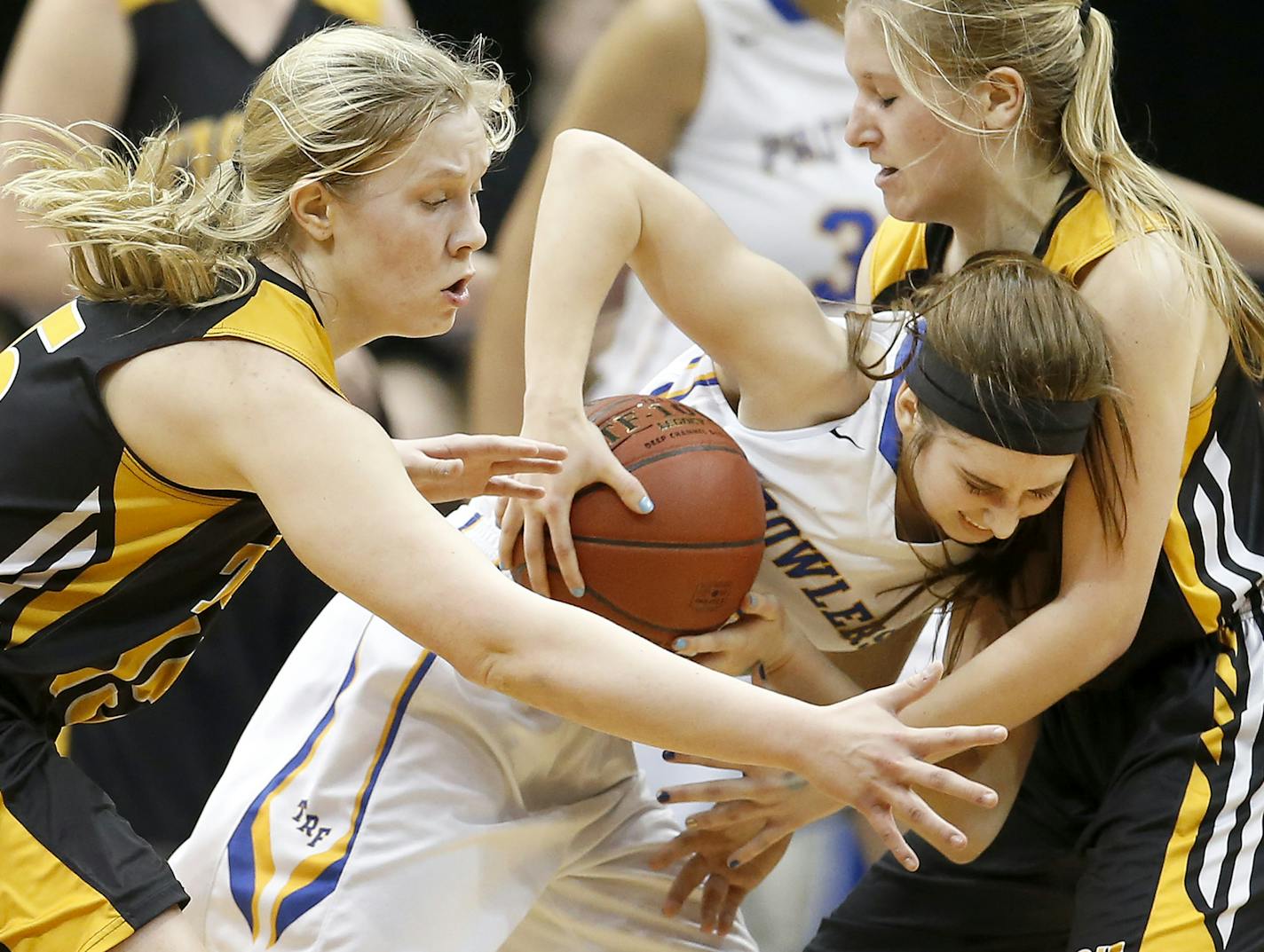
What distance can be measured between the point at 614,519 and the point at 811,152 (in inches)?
80.3

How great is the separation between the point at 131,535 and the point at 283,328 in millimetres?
357

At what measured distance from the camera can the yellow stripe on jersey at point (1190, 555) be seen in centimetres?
295

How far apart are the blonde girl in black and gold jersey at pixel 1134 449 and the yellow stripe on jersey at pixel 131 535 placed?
4.11 ft

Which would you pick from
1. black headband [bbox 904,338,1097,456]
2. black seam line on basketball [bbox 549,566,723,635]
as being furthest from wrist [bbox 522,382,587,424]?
black headband [bbox 904,338,1097,456]

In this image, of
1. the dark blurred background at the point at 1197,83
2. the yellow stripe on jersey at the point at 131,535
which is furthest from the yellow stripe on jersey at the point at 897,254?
the dark blurred background at the point at 1197,83

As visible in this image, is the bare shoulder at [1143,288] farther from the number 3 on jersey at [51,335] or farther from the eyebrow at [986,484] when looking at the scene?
the number 3 on jersey at [51,335]

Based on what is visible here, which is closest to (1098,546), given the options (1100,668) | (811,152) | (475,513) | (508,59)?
(1100,668)

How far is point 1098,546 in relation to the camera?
9.16 feet

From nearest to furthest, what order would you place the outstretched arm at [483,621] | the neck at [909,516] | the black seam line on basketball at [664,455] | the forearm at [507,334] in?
the outstretched arm at [483,621] < the black seam line on basketball at [664,455] < the neck at [909,516] < the forearm at [507,334]

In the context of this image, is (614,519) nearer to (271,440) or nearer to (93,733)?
(271,440)

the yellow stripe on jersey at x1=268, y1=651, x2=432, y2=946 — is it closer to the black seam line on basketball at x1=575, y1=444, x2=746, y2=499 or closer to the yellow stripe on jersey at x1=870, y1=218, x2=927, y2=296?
the black seam line on basketball at x1=575, y1=444, x2=746, y2=499

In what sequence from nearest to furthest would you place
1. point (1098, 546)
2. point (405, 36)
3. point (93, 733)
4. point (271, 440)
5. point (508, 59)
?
point (271, 440) < point (405, 36) < point (1098, 546) < point (93, 733) < point (508, 59)

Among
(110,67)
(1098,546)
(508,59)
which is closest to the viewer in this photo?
(1098,546)

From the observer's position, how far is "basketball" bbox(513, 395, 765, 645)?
272 centimetres
